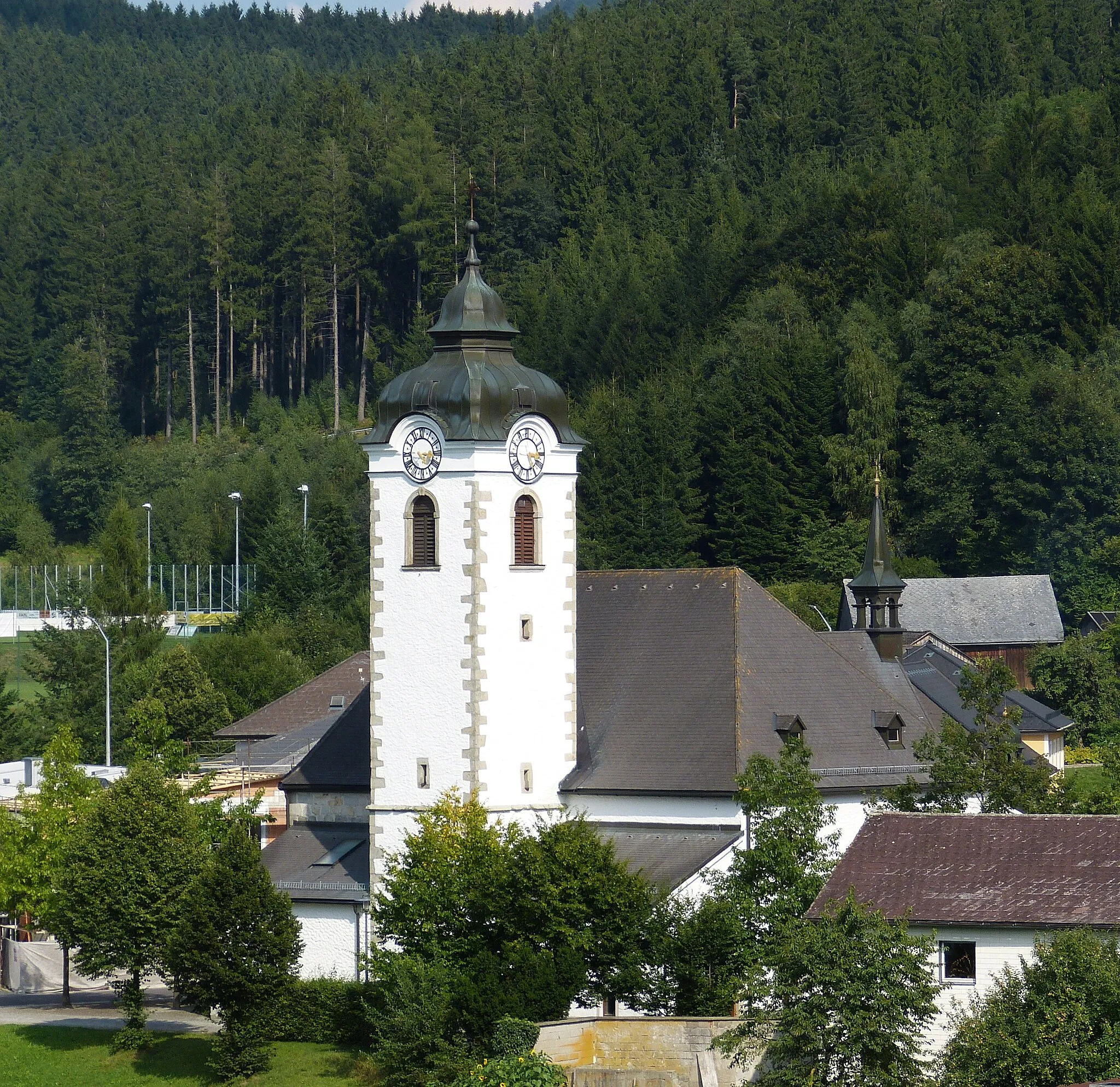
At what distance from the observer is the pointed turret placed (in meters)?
53.0

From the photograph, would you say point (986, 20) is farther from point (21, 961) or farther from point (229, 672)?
point (21, 961)

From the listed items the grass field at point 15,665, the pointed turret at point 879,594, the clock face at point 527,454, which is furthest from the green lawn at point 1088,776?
the grass field at point 15,665

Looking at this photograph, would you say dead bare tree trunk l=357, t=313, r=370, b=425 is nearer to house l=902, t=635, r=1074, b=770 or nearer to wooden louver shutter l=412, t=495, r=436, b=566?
house l=902, t=635, r=1074, b=770

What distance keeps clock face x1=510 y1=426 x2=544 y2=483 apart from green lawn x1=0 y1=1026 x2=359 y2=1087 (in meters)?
10.7

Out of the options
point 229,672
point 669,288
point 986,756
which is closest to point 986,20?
point 669,288

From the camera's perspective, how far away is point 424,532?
42344mm

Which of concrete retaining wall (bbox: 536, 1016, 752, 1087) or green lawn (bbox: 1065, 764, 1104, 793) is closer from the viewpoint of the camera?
concrete retaining wall (bbox: 536, 1016, 752, 1087)

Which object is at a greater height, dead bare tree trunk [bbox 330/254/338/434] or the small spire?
dead bare tree trunk [bbox 330/254/338/434]

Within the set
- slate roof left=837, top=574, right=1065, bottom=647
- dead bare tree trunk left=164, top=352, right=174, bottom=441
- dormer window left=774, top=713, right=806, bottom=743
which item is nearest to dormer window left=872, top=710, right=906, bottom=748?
dormer window left=774, top=713, right=806, bottom=743

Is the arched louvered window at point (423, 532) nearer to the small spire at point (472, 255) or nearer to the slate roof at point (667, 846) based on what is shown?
the small spire at point (472, 255)

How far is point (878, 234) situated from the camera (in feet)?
357

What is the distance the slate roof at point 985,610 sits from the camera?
86125 millimetres

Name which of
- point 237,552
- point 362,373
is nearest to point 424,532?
point 237,552

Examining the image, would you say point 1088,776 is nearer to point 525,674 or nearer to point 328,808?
point 328,808
